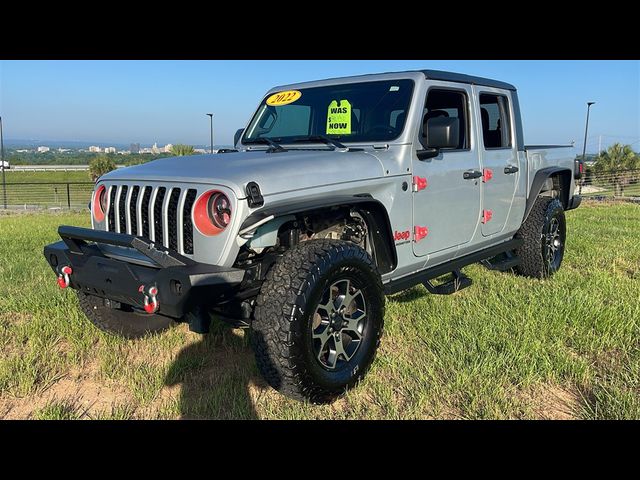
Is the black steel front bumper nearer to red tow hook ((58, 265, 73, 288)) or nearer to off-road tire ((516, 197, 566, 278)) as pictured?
red tow hook ((58, 265, 73, 288))

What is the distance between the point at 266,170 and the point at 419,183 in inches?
52.9

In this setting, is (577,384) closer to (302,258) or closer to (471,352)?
(471,352)

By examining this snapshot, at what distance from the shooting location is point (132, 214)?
313 cm

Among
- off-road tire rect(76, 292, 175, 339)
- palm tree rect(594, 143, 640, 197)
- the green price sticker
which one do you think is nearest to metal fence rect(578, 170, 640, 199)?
palm tree rect(594, 143, 640, 197)

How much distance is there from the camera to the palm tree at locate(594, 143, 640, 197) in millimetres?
23828

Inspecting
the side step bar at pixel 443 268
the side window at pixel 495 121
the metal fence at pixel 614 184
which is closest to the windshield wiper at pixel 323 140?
the side step bar at pixel 443 268

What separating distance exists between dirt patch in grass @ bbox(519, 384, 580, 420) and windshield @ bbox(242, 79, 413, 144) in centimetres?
196

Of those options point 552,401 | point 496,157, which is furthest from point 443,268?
point 552,401

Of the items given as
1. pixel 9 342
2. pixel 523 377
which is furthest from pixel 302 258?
pixel 9 342

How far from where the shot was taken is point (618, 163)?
85.1 ft

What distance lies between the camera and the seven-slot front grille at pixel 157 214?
2871 millimetres
